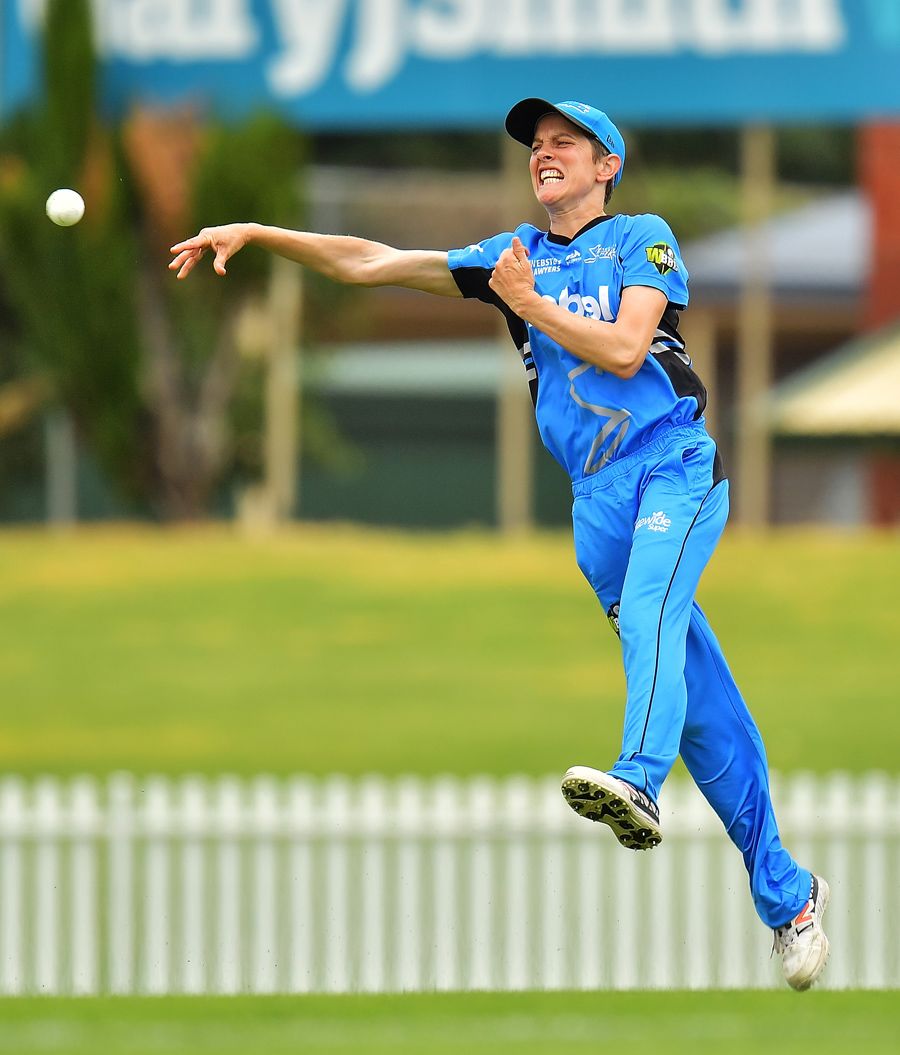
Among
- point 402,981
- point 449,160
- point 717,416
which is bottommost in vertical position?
point 402,981

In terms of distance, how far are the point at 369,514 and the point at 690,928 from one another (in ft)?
64.9

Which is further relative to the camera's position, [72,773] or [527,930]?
[72,773]

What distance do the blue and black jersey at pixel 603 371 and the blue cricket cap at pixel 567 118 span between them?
22 centimetres

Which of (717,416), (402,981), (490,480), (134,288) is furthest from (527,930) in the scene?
(490,480)

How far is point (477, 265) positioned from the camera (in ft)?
20.7

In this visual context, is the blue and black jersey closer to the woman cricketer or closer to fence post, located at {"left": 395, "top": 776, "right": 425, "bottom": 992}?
the woman cricketer

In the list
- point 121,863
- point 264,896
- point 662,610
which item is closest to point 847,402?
point 264,896

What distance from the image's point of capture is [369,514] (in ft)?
113

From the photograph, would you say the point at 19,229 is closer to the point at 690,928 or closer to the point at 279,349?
the point at 279,349

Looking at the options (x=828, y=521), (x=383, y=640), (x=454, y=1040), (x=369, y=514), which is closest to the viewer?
(x=454, y=1040)

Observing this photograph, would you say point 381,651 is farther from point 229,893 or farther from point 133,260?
point 229,893

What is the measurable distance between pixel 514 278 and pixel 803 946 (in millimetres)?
2074

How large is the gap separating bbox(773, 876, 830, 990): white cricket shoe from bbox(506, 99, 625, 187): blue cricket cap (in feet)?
7.15

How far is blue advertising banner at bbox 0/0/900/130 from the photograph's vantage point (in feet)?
66.5
